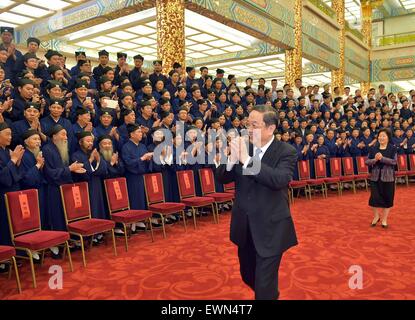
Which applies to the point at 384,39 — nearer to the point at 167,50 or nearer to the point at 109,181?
the point at 167,50

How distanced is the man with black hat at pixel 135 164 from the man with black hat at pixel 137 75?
1.67 meters

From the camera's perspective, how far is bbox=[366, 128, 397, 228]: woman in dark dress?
210 inches

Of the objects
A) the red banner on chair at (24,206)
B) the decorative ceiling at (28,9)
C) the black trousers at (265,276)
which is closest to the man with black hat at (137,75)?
the red banner on chair at (24,206)

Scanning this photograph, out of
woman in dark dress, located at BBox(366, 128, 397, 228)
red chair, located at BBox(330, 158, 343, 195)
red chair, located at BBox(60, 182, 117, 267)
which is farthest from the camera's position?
red chair, located at BBox(330, 158, 343, 195)

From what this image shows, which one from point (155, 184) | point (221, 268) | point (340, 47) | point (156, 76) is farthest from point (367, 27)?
point (221, 268)

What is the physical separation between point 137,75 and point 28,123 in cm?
310

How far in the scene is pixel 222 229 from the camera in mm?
5406

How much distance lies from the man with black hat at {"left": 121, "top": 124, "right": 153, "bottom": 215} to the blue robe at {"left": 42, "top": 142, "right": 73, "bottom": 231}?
3.42 feet

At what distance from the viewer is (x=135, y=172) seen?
17.2ft

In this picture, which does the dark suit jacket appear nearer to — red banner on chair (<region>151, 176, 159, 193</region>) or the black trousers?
the black trousers

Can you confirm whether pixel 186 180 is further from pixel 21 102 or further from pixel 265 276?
pixel 265 276

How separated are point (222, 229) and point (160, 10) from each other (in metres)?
5.10

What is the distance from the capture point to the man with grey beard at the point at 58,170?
4.23 meters

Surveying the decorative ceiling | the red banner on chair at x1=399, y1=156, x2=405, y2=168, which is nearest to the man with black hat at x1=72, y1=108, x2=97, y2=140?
the decorative ceiling
